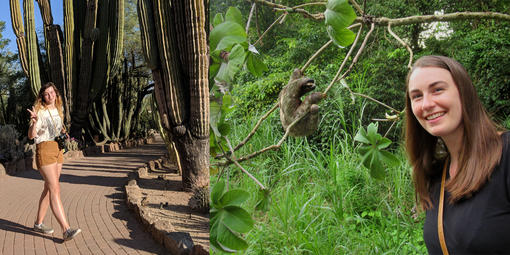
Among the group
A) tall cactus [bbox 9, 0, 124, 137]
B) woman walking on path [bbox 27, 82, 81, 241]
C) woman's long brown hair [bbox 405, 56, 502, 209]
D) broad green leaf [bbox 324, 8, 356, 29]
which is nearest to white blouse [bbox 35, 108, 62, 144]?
woman walking on path [bbox 27, 82, 81, 241]

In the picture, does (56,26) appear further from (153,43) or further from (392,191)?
(392,191)

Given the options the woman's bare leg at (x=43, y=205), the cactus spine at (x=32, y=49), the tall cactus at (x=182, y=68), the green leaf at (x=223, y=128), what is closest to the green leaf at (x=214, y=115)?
the green leaf at (x=223, y=128)

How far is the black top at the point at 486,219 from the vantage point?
441mm

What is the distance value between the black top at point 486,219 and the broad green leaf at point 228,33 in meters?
0.38

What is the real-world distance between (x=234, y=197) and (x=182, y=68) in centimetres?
216

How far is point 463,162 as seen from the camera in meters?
0.51

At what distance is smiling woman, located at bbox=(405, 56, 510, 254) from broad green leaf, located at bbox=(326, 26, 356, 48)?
23 cm

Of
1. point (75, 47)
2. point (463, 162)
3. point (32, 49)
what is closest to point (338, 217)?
point (463, 162)

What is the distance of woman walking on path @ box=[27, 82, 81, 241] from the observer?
1762mm

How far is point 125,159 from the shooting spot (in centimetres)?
473

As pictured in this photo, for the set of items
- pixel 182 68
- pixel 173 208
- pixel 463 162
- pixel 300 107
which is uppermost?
pixel 182 68

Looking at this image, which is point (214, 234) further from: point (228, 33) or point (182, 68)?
point (182, 68)

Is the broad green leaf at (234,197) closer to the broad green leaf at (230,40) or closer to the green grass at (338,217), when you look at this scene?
the broad green leaf at (230,40)

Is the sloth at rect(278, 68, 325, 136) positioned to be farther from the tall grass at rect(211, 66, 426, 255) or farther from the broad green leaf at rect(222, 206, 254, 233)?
the tall grass at rect(211, 66, 426, 255)
